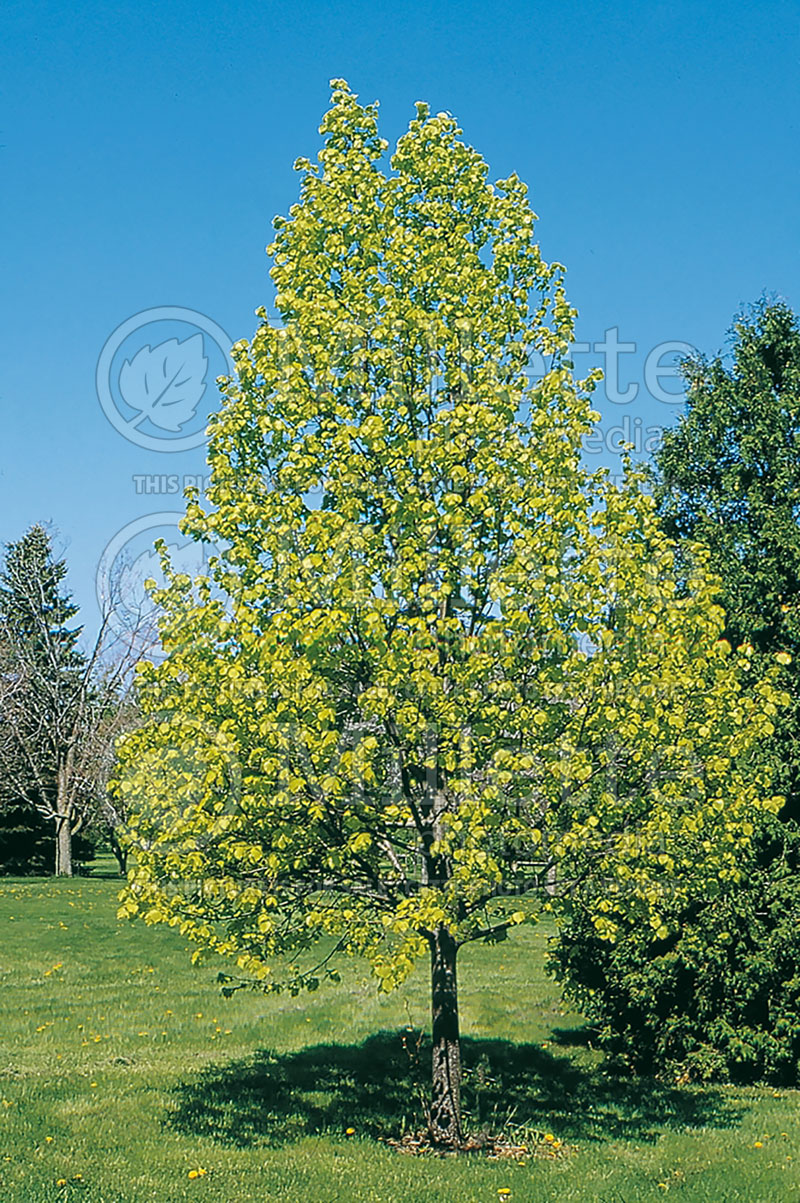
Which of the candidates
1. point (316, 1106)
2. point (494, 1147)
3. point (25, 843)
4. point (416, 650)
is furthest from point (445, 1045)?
point (25, 843)

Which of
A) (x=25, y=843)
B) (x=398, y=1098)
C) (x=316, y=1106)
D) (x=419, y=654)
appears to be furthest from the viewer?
(x=25, y=843)

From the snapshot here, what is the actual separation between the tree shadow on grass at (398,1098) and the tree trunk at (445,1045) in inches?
17.6

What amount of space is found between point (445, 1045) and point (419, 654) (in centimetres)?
429

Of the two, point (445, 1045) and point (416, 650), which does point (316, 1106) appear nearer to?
point (445, 1045)

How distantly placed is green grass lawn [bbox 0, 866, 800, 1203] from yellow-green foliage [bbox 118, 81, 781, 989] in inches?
76.0

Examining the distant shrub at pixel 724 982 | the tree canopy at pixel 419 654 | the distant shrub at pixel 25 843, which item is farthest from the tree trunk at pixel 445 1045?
the distant shrub at pixel 25 843

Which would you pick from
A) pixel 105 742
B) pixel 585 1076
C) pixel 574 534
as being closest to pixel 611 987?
pixel 585 1076

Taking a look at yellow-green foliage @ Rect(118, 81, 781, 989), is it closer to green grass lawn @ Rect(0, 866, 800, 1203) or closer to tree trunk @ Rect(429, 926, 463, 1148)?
tree trunk @ Rect(429, 926, 463, 1148)

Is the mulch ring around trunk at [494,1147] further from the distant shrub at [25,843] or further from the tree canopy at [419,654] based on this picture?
the distant shrub at [25,843]

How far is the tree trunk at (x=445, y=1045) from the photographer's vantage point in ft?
33.1

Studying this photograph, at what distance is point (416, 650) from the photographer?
8.70 metres

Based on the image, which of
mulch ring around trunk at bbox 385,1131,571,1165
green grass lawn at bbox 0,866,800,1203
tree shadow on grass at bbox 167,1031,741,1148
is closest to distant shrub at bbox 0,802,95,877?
green grass lawn at bbox 0,866,800,1203

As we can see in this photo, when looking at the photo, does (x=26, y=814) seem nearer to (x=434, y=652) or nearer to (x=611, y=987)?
(x=611, y=987)

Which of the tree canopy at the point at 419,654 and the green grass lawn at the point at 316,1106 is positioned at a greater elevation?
the tree canopy at the point at 419,654
